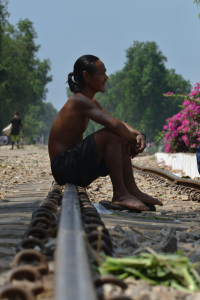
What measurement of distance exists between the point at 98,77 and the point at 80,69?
210 millimetres

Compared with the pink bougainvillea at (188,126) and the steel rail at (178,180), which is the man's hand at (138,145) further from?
the pink bougainvillea at (188,126)

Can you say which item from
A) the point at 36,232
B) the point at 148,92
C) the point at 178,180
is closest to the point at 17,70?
the point at 148,92

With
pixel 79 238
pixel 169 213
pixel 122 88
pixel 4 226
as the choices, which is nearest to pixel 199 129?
pixel 169 213

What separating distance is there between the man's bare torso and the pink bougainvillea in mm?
9460

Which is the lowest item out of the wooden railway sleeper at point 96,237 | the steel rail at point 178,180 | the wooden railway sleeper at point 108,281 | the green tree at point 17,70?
the wooden railway sleeper at point 108,281

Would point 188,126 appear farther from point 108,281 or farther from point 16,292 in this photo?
point 16,292

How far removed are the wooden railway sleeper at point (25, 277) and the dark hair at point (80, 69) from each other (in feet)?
10.3

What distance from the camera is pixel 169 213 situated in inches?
180

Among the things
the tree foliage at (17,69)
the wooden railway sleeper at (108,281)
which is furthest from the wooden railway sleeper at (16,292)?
the tree foliage at (17,69)

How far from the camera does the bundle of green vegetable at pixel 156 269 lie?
1.66 metres

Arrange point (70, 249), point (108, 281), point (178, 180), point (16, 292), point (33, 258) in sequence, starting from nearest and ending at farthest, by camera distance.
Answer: point (16, 292)
point (108, 281)
point (70, 249)
point (33, 258)
point (178, 180)

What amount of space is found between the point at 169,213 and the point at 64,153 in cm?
124

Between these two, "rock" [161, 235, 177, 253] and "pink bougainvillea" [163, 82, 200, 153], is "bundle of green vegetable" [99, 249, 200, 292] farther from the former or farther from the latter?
"pink bougainvillea" [163, 82, 200, 153]

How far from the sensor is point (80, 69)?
4555mm
